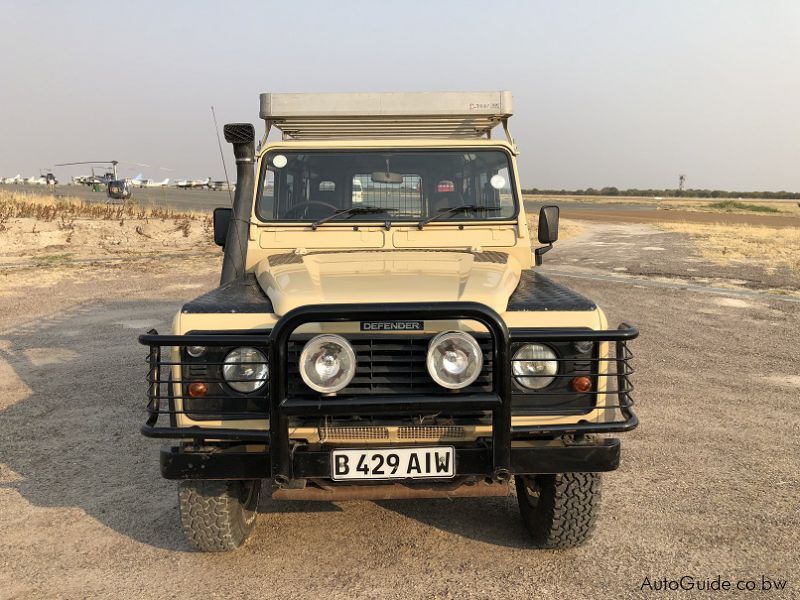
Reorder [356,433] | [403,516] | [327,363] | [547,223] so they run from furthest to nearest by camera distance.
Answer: [547,223] < [403,516] < [356,433] < [327,363]

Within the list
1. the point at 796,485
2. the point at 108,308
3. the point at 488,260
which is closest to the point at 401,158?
the point at 488,260

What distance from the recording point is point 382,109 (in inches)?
201

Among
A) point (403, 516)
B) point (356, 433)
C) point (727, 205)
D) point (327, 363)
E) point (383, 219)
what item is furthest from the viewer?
point (727, 205)

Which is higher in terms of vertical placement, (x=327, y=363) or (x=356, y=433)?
(x=327, y=363)

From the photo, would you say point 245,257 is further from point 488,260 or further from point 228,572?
point 228,572

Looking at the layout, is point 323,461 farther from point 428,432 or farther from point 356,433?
point 428,432

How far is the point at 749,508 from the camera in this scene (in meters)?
4.13

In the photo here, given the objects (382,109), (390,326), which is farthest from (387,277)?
(382,109)

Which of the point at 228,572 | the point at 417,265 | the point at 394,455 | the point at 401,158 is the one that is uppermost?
the point at 401,158

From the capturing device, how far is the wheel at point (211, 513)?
3.44 m

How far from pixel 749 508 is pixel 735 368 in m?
3.79

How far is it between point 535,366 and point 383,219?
5.69 ft

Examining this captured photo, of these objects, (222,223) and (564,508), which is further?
(222,223)

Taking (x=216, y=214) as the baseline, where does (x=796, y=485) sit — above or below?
below
